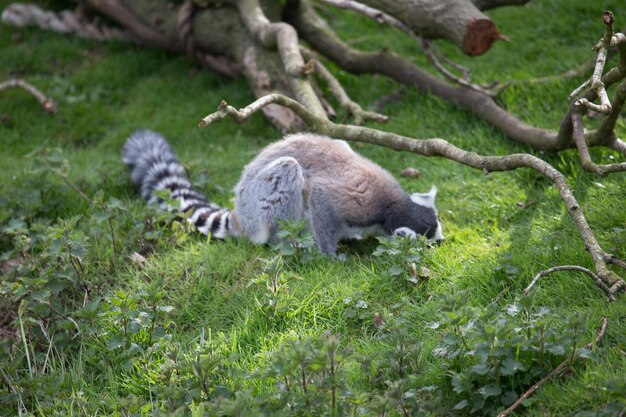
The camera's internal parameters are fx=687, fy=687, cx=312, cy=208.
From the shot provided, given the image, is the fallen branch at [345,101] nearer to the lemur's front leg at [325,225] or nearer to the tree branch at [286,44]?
the tree branch at [286,44]

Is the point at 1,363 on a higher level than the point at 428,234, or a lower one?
lower

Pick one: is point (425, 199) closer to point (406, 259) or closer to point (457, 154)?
point (457, 154)

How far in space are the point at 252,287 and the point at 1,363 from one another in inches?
57.9

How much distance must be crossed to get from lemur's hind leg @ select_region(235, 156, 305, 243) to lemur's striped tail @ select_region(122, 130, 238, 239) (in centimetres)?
45

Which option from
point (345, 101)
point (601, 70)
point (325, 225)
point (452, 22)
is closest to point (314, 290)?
point (325, 225)

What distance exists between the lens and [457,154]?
4445 mm

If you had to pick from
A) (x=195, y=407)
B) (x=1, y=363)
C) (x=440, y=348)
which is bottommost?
(x=1, y=363)

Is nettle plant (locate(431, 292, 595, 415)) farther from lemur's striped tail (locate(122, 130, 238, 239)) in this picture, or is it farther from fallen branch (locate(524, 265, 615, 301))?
lemur's striped tail (locate(122, 130, 238, 239))

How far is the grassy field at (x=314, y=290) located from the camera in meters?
3.05

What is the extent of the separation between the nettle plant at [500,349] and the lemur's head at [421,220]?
137 centimetres

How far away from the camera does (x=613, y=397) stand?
2682 millimetres

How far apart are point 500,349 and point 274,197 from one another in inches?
83.1

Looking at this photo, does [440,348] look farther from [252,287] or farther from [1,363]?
[1,363]

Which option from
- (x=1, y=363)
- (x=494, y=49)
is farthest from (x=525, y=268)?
(x=494, y=49)
